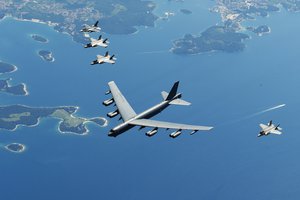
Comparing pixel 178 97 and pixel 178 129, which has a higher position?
pixel 178 97

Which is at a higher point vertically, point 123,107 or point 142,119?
point 123,107

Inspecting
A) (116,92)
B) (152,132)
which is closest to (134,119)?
(152,132)

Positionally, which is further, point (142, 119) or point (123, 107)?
point (123, 107)

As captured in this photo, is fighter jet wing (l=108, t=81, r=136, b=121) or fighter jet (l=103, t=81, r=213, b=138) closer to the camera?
fighter jet (l=103, t=81, r=213, b=138)

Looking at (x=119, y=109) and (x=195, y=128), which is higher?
(x=119, y=109)

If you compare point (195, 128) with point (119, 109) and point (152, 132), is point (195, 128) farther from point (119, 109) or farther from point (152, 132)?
point (119, 109)

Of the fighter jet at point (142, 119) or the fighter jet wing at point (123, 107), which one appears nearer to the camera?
the fighter jet at point (142, 119)

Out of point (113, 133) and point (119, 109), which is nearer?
point (113, 133)

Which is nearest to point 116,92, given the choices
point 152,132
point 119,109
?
point 119,109

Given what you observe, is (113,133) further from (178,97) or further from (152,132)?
(178,97)
